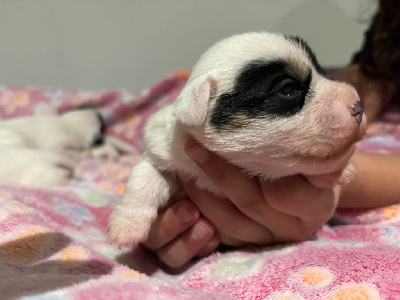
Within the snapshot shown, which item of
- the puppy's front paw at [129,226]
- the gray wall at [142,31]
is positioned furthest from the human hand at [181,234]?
the gray wall at [142,31]

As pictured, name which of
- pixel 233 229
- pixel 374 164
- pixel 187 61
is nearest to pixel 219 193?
pixel 233 229

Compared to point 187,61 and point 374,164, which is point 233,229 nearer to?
point 374,164

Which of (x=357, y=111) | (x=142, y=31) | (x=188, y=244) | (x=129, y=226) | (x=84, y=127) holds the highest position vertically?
(x=357, y=111)

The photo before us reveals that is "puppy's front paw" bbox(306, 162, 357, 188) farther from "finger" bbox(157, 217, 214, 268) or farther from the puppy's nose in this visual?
"finger" bbox(157, 217, 214, 268)

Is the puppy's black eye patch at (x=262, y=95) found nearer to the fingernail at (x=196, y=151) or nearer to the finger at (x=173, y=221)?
the fingernail at (x=196, y=151)

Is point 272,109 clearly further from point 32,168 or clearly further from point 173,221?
point 32,168

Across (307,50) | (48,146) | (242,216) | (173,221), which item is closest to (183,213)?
(173,221)

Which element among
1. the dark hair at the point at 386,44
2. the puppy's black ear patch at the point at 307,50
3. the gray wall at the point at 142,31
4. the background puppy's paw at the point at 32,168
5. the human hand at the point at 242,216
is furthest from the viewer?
the gray wall at the point at 142,31
